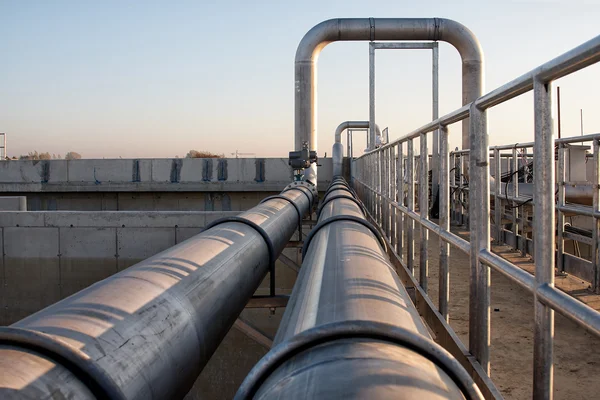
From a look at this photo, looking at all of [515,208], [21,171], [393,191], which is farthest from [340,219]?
[21,171]

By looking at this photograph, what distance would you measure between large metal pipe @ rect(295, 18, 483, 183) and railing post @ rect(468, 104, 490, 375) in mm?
10408

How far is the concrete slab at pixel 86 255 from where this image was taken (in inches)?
386

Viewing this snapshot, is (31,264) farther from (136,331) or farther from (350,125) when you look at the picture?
(350,125)

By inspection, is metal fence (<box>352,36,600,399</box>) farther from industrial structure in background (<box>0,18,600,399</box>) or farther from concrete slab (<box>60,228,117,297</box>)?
concrete slab (<box>60,228,117,297</box>)

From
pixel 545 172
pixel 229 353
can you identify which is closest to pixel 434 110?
pixel 229 353

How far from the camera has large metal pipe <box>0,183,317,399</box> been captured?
164cm

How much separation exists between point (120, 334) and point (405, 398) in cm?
115

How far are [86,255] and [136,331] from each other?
27.3 ft

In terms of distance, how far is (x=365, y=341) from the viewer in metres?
1.50

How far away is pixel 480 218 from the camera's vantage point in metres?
2.60

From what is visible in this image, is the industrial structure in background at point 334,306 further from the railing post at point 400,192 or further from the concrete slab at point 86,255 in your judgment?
the concrete slab at point 86,255

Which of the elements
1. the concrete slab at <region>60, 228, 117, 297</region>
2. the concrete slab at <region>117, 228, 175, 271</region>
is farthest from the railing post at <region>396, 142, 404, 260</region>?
the concrete slab at <region>60, 228, 117, 297</region>

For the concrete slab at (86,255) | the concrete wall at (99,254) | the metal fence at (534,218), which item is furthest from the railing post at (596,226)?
the concrete slab at (86,255)

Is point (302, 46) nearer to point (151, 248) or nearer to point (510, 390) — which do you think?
point (151, 248)
